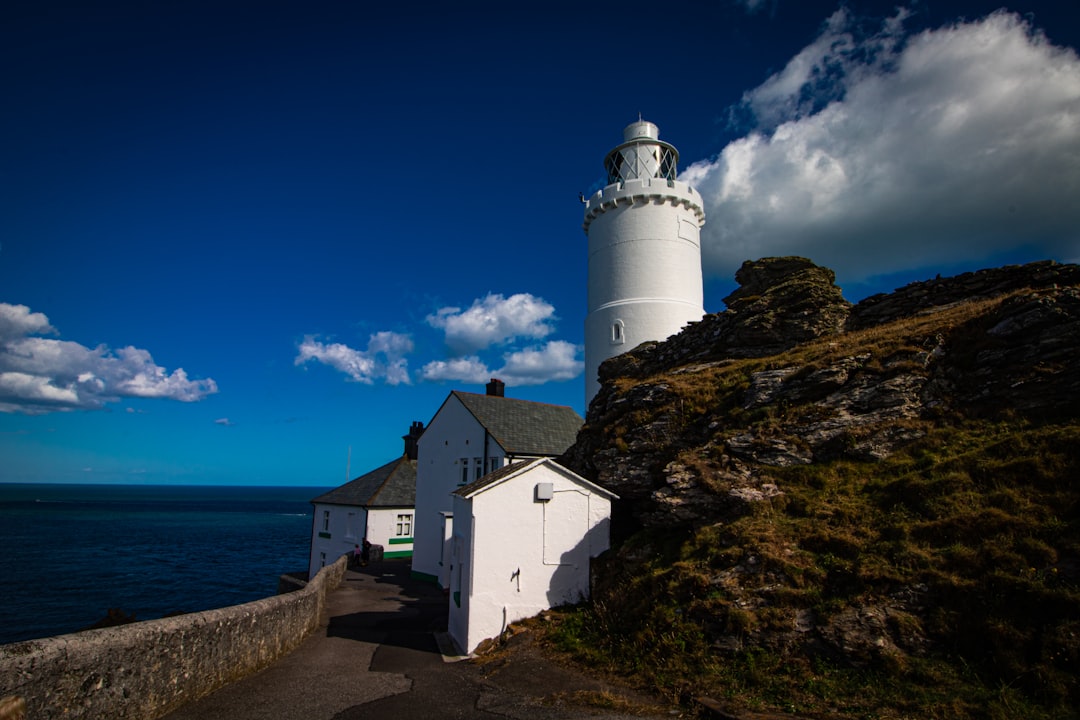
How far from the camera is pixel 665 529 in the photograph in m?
13.5

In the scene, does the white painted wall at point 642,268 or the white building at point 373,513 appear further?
the white building at point 373,513

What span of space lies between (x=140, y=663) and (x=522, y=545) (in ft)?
25.2

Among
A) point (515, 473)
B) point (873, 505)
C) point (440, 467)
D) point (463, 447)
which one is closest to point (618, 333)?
point (463, 447)

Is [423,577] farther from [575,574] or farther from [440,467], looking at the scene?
[575,574]

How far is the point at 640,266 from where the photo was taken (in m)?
26.1

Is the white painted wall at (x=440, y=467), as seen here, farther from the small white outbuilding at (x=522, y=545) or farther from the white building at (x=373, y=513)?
the small white outbuilding at (x=522, y=545)

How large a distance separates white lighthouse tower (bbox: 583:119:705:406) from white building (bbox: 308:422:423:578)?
1458 centimetres

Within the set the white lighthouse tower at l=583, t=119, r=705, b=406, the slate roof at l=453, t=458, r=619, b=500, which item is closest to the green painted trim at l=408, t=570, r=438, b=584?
the white lighthouse tower at l=583, t=119, r=705, b=406

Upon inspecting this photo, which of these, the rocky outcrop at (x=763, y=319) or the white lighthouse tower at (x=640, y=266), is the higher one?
the white lighthouse tower at (x=640, y=266)

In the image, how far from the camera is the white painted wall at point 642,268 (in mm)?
25875

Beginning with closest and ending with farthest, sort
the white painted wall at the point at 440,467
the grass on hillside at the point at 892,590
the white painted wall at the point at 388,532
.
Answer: the grass on hillside at the point at 892,590, the white painted wall at the point at 440,467, the white painted wall at the point at 388,532

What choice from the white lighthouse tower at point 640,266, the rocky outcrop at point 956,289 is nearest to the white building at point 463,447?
the white lighthouse tower at point 640,266

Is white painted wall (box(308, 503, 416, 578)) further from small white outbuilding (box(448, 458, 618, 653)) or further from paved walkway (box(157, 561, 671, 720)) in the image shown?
small white outbuilding (box(448, 458, 618, 653))

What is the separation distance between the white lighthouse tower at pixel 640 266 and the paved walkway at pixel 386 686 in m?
14.8
